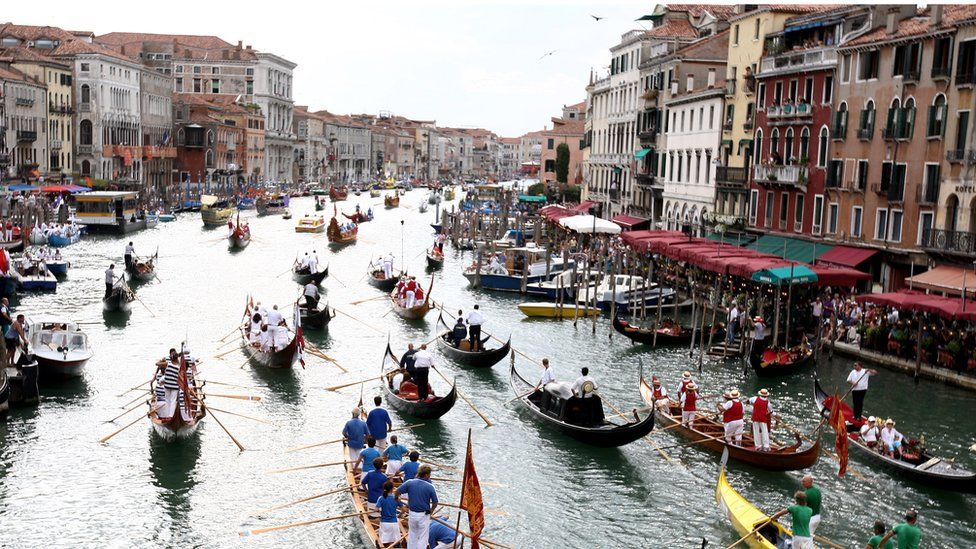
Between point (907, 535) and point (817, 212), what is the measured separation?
831 inches

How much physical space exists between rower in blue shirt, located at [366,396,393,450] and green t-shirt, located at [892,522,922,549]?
21.2 feet

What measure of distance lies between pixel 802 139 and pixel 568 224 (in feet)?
32.0

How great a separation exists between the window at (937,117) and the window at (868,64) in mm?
2788

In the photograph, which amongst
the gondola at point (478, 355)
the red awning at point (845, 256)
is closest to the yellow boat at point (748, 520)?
the gondola at point (478, 355)

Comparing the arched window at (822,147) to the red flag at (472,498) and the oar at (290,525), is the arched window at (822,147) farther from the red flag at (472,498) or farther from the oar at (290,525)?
the red flag at (472,498)

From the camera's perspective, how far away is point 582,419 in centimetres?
1652

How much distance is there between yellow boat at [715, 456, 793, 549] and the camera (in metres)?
11.9

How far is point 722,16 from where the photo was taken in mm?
43406

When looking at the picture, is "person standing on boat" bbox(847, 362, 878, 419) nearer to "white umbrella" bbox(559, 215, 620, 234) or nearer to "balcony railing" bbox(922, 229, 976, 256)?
"balcony railing" bbox(922, 229, 976, 256)

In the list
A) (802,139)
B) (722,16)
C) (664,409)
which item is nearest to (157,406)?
(664,409)

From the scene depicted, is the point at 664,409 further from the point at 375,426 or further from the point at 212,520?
the point at 212,520

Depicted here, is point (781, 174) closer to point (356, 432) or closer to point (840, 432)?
point (840, 432)

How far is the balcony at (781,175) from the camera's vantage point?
31.0m

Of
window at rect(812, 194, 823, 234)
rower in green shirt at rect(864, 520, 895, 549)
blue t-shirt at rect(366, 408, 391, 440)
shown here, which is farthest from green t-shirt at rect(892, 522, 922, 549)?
window at rect(812, 194, 823, 234)
